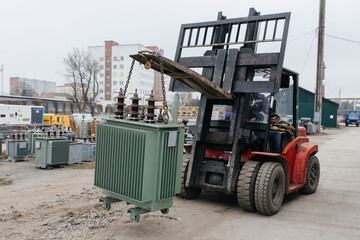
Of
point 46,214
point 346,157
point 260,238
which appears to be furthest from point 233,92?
point 346,157

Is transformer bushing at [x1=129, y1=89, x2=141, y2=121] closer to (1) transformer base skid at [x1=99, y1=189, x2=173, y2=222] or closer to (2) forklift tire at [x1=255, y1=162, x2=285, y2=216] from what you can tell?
(1) transformer base skid at [x1=99, y1=189, x2=173, y2=222]

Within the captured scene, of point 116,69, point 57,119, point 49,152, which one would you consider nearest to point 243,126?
point 49,152

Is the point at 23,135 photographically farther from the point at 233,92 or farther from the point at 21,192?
the point at 233,92

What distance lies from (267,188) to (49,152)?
24.9 ft

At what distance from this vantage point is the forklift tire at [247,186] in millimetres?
6023

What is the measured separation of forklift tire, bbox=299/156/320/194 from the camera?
774 cm

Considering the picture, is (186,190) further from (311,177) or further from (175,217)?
(311,177)

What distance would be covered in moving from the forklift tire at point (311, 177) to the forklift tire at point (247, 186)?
215cm

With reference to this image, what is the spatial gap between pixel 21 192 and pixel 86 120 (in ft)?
45.8

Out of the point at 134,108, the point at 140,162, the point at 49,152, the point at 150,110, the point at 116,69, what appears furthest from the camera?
the point at 116,69

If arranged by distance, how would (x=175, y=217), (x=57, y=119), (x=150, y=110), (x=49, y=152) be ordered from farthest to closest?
(x=57, y=119)
(x=49, y=152)
(x=175, y=217)
(x=150, y=110)

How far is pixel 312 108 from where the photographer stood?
1547 inches

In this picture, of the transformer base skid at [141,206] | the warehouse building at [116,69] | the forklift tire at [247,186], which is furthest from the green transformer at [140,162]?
the warehouse building at [116,69]

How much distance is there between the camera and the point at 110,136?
189 inches
